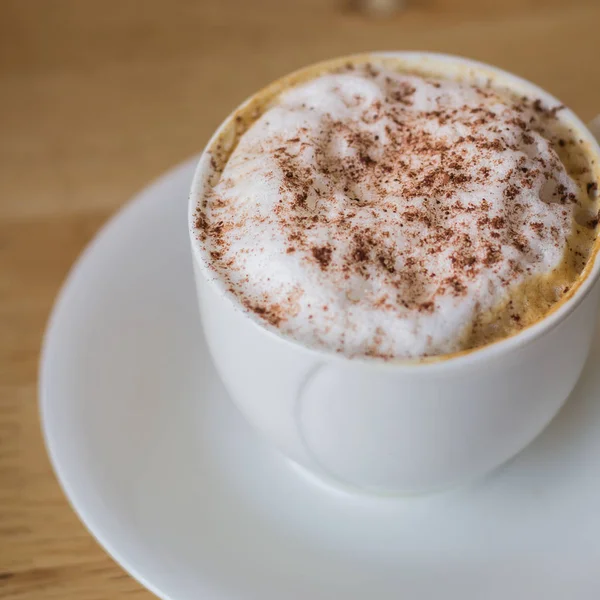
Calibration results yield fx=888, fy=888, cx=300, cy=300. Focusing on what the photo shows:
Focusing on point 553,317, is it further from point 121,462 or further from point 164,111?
point 164,111

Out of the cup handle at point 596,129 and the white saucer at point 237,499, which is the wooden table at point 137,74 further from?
the cup handle at point 596,129

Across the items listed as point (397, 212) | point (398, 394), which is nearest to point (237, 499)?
point (398, 394)

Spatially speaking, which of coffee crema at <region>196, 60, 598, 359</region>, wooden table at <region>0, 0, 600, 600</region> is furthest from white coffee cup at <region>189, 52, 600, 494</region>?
wooden table at <region>0, 0, 600, 600</region>

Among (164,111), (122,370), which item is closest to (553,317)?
(122,370)

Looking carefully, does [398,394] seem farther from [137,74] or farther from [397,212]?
[137,74]

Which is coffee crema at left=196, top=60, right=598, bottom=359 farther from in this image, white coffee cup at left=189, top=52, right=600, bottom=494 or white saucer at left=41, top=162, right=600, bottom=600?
white saucer at left=41, top=162, right=600, bottom=600

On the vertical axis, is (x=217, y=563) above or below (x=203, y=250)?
below

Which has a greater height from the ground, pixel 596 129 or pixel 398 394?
pixel 596 129
